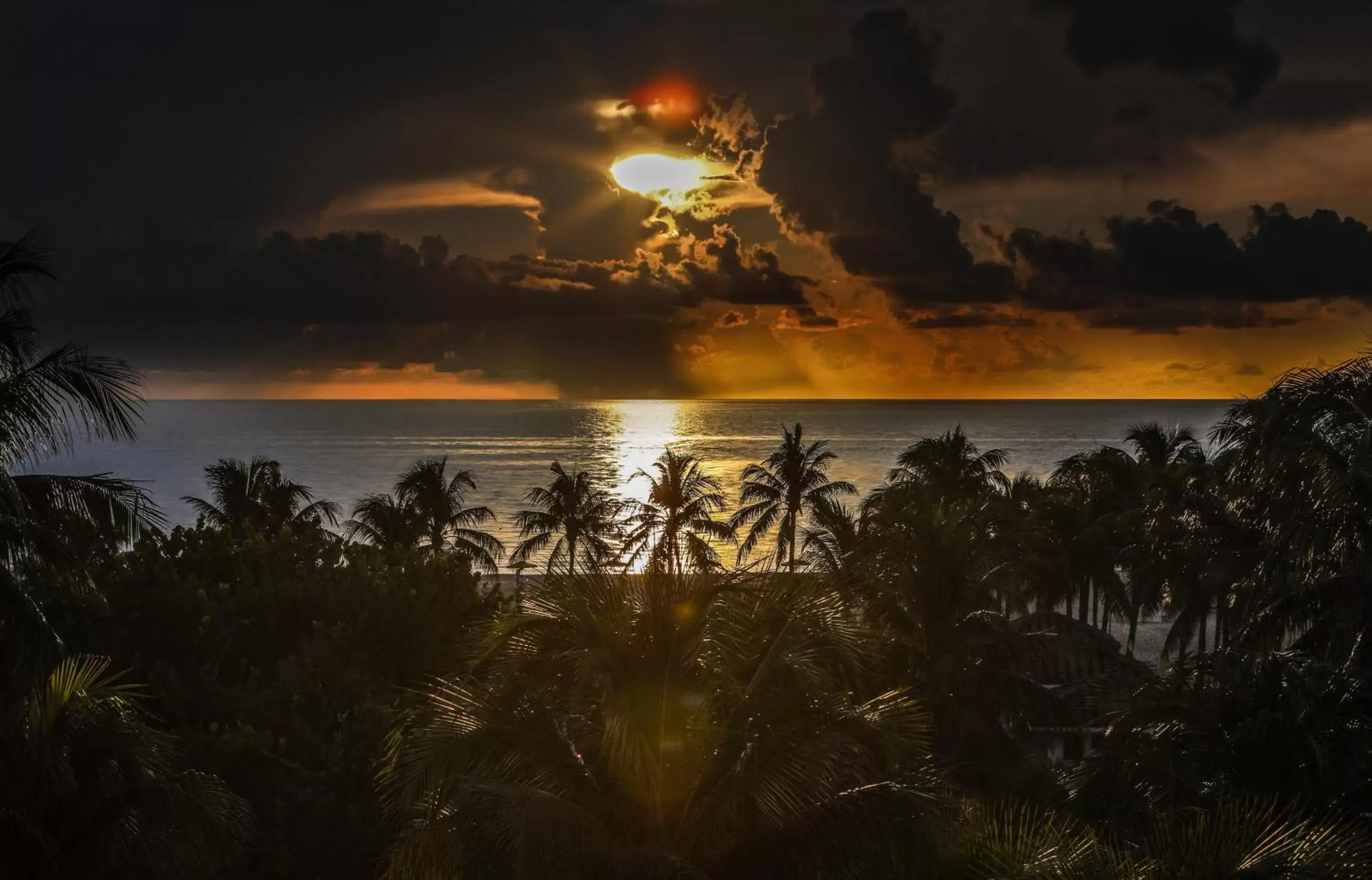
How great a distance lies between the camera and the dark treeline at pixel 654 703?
28.6 feet

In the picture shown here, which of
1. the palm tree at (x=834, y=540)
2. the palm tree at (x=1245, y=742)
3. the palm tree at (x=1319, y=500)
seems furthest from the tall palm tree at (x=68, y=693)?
the palm tree at (x=834, y=540)

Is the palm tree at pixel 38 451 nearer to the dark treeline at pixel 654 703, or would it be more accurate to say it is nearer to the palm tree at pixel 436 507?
the dark treeline at pixel 654 703

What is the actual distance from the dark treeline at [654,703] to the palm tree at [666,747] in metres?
0.03

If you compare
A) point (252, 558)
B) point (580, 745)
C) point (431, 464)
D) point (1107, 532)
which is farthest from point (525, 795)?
point (431, 464)

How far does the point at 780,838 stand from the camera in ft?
28.2

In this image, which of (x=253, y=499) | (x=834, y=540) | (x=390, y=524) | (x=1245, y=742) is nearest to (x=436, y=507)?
(x=390, y=524)

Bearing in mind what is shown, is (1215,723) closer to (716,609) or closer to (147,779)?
(716,609)

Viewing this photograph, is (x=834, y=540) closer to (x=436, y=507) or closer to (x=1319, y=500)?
(x=1319, y=500)

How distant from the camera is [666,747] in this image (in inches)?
366

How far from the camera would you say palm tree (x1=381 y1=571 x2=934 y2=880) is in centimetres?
841

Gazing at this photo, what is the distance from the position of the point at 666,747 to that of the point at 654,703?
0.39m

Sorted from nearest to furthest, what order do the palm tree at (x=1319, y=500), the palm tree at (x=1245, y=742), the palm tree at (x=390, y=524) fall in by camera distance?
1. the palm tree at (x=1245, y=742)
2. the palm tree at (x=1319, y=500)
3. the palm tree at (x=390, y=524)

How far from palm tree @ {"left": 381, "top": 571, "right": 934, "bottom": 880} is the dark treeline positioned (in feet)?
0.10

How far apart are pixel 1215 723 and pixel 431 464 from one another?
3858 cm
